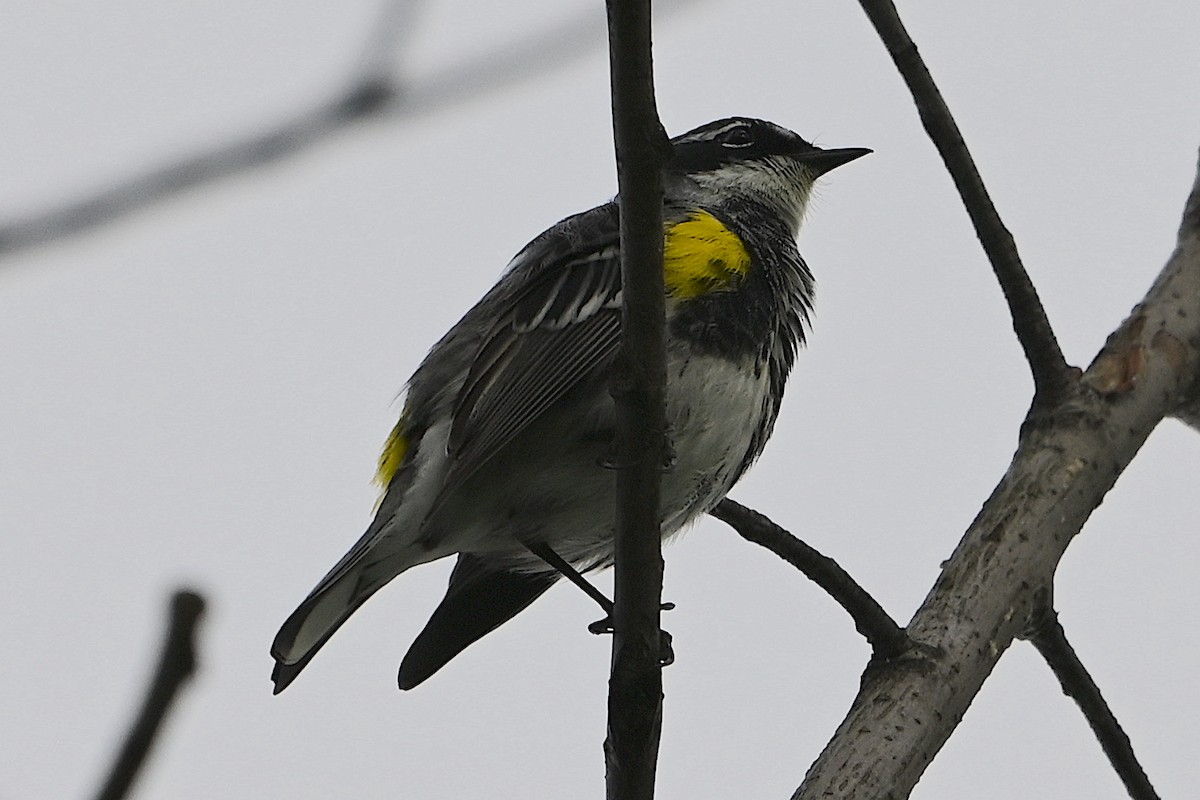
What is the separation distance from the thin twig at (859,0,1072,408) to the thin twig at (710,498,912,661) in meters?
1.10

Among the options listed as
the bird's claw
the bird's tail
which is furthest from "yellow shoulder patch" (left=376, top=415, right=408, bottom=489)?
the bird's claw

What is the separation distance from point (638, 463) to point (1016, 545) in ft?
5.28

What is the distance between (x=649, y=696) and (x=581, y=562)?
6.68ft

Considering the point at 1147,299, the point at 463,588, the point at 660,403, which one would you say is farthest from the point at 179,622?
the point at 1147,299

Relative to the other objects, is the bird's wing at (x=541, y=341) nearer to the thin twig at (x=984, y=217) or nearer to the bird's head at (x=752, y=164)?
the bird's head at (x=752, y=164)

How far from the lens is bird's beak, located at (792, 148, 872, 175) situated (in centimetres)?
675

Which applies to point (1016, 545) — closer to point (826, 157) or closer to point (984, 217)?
point (984, 217)

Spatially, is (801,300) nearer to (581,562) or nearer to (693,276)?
(693,276)

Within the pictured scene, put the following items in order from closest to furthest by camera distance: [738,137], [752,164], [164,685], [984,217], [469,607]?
1. [164,685]
2. [984,217]
3. [469,607]
4. [752,164]
5. [738,137]

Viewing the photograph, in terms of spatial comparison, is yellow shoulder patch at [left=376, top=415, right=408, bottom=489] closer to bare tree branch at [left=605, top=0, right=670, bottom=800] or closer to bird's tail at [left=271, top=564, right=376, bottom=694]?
bird's tail at [left=271, top=564, right=376, bottom=694]

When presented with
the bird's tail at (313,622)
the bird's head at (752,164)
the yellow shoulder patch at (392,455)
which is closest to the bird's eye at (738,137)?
the bird's head at (752,164)

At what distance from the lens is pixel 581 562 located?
5.62 meters

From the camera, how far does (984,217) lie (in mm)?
4719

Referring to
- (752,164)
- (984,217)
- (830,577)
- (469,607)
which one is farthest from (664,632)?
(752,164)
